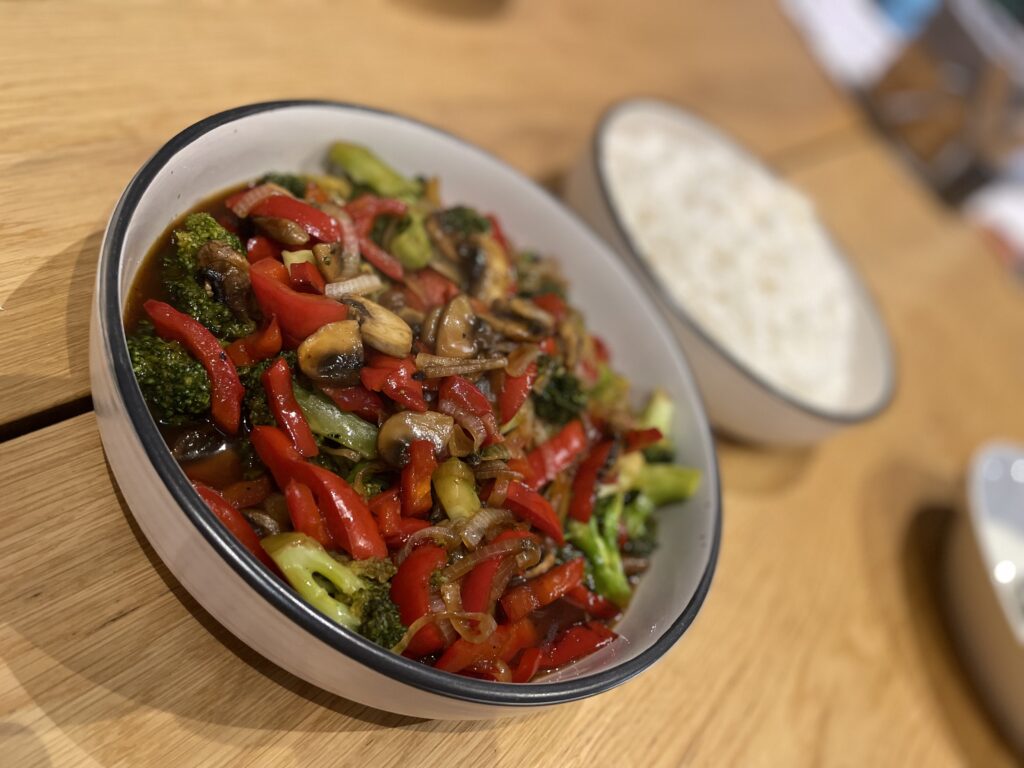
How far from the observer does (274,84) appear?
7.34ft

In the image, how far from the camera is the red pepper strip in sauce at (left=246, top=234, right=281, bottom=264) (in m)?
1.51

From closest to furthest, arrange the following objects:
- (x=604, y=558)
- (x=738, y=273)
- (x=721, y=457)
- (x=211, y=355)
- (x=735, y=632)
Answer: (x=211, y=355), (x=604, y=558), (x=735, y=632), (x=721, y=457), (x=738, y=273)

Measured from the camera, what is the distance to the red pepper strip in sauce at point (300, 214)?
154cm

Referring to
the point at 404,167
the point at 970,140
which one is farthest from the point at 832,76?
the point at 404,167

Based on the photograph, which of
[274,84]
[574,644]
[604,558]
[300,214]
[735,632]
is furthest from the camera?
[274,84]

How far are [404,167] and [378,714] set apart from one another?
1.35 m

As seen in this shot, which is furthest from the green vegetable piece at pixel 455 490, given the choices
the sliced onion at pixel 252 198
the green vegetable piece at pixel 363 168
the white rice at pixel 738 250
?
the white rice at pixel 738 250

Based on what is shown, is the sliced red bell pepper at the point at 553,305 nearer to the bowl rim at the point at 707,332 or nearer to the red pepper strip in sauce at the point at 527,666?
the bowl rim at the point at 707,332

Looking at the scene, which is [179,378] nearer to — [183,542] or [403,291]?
[183,542]

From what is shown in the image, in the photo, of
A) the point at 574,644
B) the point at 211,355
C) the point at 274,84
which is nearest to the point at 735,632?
the point at 574,644

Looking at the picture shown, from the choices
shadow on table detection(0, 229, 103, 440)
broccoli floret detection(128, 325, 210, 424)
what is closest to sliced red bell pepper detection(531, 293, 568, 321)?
broccoli floret detection(128, 325, 210, 424)

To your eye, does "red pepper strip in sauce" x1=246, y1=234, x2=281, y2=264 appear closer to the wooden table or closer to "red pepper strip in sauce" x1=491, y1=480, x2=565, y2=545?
the wooden table

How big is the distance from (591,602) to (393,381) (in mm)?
657

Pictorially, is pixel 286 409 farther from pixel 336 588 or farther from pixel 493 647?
pixel 493 647
